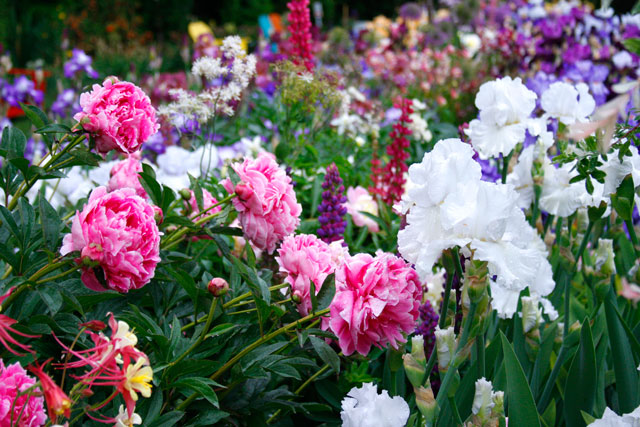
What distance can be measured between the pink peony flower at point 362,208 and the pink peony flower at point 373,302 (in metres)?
0.83

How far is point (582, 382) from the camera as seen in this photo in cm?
114

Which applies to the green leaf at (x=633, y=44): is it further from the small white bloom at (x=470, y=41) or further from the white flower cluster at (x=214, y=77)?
the small white bloom at (x=470, y=41)

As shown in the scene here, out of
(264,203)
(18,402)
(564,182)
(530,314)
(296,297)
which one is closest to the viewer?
(18,402)

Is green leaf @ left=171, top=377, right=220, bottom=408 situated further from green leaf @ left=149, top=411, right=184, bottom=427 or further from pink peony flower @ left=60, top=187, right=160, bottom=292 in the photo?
pink peony flower @ left=60, top=187, right=160, bottom=292

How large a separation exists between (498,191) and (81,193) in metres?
1.42

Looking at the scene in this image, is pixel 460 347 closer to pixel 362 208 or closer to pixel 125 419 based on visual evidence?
pixel 125 419

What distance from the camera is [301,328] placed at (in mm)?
987

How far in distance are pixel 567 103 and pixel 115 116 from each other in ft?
3.60

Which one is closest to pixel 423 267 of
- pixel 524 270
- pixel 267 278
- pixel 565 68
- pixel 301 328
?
pixel 524 270

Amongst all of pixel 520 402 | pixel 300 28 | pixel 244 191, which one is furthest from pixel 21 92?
pixel 520 402

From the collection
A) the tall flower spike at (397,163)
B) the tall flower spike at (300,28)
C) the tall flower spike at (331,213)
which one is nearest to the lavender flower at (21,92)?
the tall flower spike at (300,28)

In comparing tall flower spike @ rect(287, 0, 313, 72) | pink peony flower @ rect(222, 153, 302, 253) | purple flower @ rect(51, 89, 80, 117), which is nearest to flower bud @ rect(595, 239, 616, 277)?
pink peony flower @ rect(222, 153, 302, 253)

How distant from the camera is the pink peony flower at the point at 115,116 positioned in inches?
40.4

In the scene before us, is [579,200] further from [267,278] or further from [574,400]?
[267,278]
